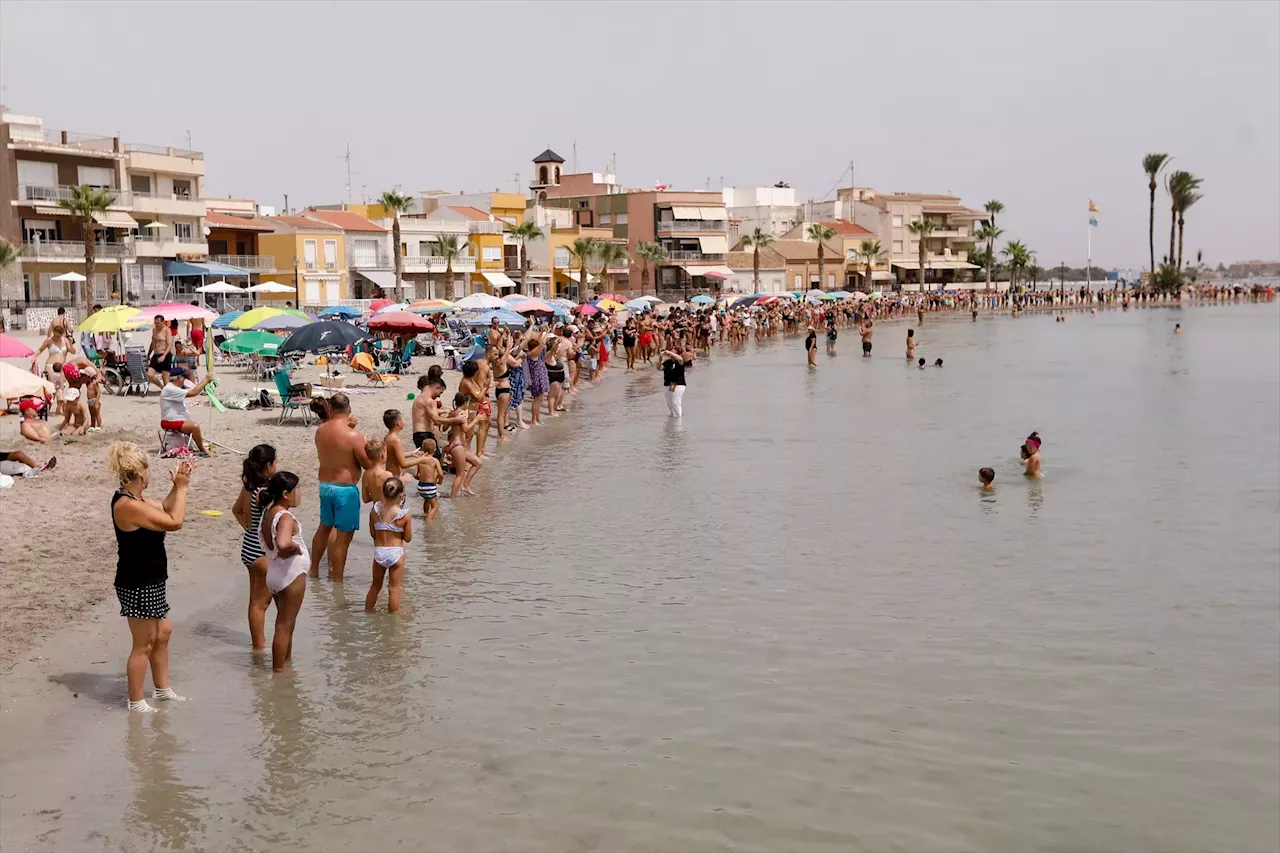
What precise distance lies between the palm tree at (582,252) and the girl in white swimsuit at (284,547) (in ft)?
197

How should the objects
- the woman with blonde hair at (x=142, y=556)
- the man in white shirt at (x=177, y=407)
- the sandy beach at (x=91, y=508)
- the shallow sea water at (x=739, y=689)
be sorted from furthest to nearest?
the man in white shirt at (x=177, y=407) < the sandy beach at (x=91, y=508) < the woman with blonde hair at (x=142, y=556) < the shallow sea water at (x=739, y=689)

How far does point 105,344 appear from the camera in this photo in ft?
75.9

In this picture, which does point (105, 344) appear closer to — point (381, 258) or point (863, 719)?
point (863, 719)

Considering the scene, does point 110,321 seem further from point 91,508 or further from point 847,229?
point 847,229

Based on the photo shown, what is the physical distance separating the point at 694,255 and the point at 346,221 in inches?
1043

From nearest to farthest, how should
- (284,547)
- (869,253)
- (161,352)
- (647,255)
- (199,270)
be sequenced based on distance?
(284,547), (161,352), (199,270), (647,255), (869,253)

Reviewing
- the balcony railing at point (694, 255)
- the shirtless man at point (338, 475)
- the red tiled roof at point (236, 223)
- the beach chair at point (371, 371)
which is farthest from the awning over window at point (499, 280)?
the shirtless man at point (338, 475)

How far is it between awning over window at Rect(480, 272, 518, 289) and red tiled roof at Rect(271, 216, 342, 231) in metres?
8.62

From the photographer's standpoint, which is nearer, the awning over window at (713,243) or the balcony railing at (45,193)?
the balcony railing at (45,193)

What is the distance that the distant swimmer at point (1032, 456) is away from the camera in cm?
1420

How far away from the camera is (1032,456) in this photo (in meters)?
14.2

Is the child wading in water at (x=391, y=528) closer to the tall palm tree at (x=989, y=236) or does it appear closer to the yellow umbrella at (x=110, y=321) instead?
the yellow umbrella at (x=110, y=321)

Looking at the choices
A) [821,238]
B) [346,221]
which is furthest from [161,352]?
[821,238]

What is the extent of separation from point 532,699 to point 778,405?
16752 mm
